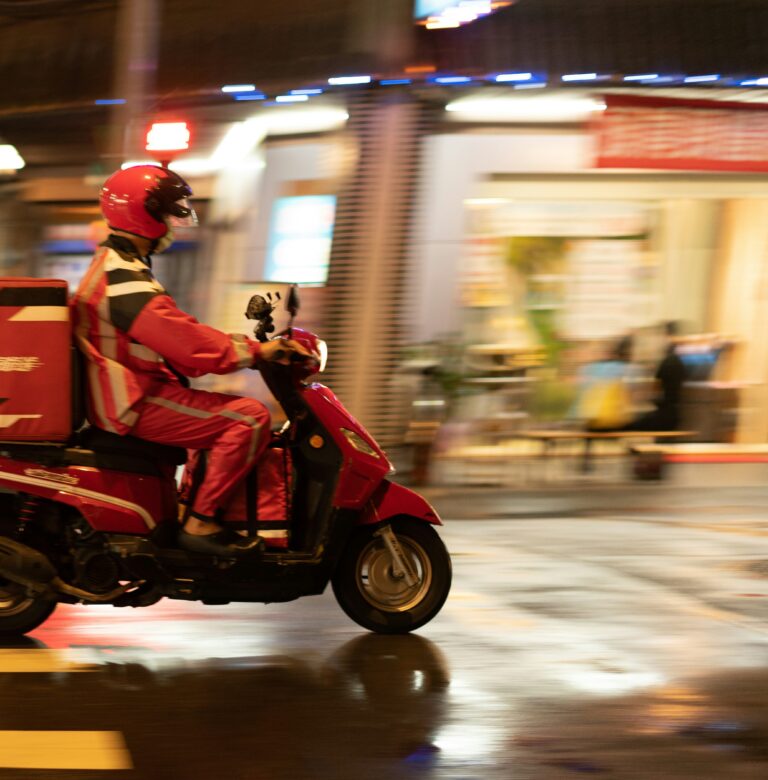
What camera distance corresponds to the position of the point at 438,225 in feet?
44.5

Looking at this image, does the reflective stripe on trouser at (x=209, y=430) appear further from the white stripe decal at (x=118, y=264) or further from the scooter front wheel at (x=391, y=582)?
the scooter front wheel at (x=391, y=582)

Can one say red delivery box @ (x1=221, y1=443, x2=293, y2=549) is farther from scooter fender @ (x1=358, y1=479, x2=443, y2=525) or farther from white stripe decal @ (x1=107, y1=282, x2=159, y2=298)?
white stripe decal @ (x1=107, y1=282, x2=159, y2=298)

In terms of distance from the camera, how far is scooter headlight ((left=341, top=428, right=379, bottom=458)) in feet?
20.2

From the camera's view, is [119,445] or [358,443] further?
[358,443]

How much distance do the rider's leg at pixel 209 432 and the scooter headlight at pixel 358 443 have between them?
0.43 metres

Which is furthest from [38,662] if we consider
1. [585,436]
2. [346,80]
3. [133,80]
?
[346,80]

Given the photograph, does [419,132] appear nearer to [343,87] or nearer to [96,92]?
[343,87]

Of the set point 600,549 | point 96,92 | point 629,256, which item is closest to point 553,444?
point 629,256

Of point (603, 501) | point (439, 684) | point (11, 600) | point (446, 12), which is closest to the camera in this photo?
point (439, 684)

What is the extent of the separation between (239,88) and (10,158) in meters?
3.58

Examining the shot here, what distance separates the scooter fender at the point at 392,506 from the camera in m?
6.14

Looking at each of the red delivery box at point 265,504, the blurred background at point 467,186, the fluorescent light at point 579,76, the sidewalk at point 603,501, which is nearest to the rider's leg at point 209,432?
the red delivery box at point 265,504

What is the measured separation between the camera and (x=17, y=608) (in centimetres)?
597

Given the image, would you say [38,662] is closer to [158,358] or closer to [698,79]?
[158,358]
